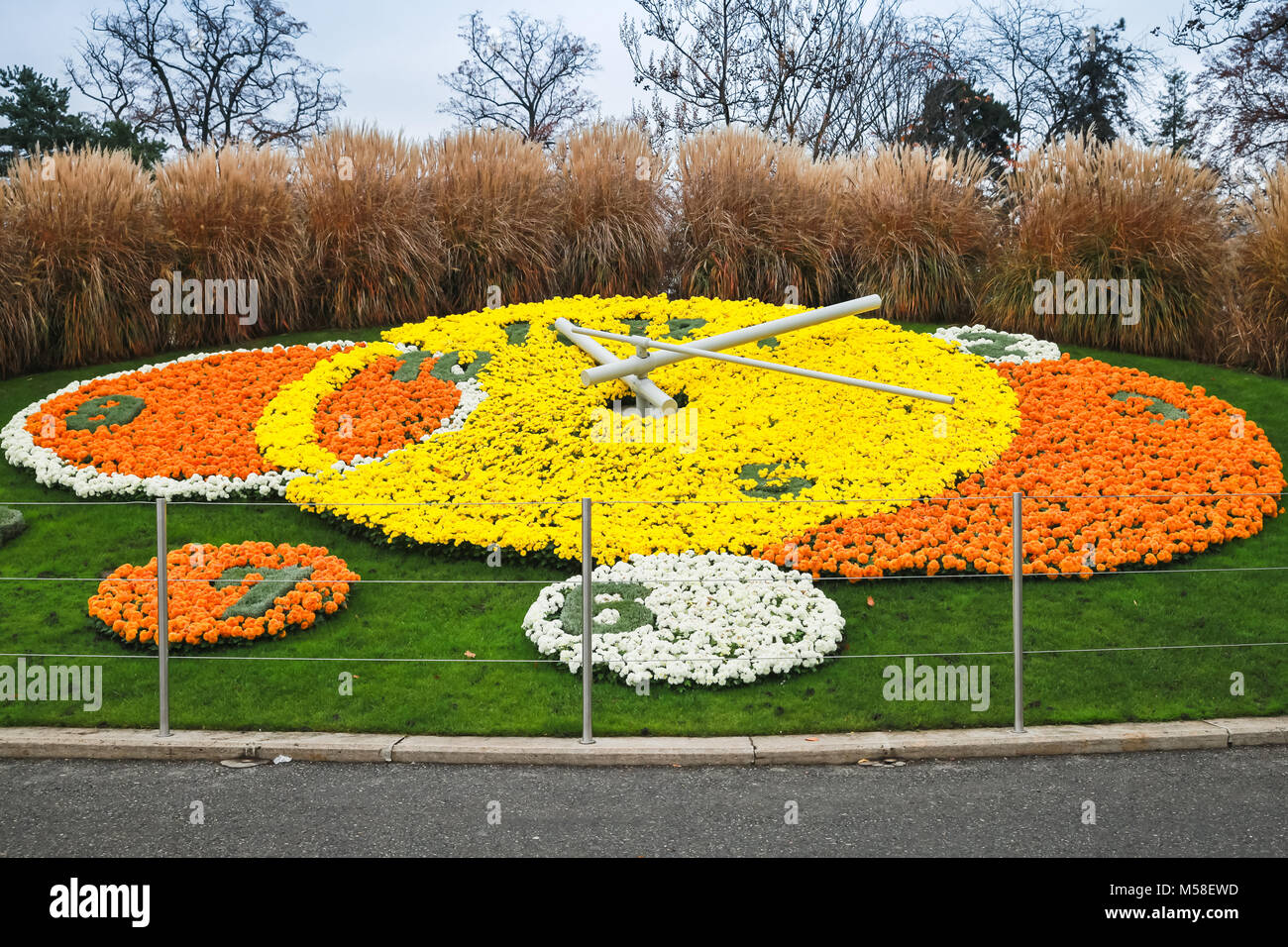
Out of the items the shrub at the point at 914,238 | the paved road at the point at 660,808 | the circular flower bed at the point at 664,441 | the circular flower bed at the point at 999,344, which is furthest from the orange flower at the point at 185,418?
the circular flower bed at the point at 999,344

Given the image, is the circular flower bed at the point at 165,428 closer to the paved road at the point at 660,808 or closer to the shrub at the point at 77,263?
the shrub at the point at 77,263

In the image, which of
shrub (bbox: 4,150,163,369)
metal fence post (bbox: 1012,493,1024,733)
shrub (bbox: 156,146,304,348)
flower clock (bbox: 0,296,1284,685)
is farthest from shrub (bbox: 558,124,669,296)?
metal fence post (bbox: 1012,493,1024,733)

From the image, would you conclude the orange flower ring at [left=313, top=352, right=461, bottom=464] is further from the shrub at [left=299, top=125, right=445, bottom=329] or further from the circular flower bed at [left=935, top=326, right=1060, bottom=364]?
the circular flower bed at [left=935, top=326, right=1060, bottom=364]

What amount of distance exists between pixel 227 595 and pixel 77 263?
254 inches

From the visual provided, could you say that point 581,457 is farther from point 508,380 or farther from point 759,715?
point 759,715

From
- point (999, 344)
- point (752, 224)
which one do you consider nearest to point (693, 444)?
point (999, 344)

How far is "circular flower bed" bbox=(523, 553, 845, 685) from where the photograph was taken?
5992mm

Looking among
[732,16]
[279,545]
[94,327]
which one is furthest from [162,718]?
[732,16]

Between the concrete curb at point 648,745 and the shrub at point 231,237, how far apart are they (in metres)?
7.26

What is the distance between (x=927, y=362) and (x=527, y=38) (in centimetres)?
2151

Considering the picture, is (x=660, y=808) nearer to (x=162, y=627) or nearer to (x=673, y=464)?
(x=162, y=627)

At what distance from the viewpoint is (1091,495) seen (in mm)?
7211

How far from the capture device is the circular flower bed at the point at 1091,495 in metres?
7.16

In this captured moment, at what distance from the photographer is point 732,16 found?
23984 mm
